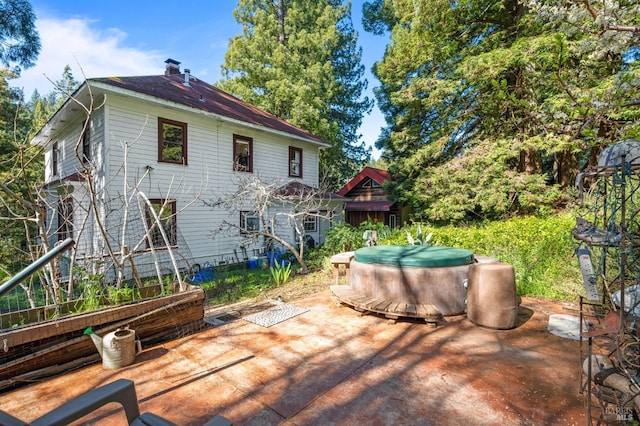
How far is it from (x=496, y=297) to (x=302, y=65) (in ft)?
60.3

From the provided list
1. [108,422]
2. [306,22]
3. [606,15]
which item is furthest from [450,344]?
[306,22]

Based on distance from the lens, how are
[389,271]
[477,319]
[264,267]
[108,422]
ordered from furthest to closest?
[264,267] → [389,271] → [477,319] → [108,422]

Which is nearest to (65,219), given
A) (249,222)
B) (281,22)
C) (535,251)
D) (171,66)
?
(249,222)

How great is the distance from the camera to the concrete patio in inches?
103

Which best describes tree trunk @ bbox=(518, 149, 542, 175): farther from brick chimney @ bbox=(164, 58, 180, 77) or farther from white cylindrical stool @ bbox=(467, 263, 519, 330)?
brick chimney @ bbox=(164, 58, 180, 77)

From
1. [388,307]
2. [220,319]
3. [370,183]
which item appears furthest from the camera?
[370,183]

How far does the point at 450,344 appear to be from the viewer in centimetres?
394

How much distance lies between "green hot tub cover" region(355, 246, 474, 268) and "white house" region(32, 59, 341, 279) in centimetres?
382

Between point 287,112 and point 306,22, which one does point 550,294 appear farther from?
point 306,22

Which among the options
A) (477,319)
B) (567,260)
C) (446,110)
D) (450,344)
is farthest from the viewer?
(446,110)

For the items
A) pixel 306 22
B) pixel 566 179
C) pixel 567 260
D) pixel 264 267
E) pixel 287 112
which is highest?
pixel 306 22

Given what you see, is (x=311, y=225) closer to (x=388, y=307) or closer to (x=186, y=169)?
(x=186, y=169)

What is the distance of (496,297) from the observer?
433cm

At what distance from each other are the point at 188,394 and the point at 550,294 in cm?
644
